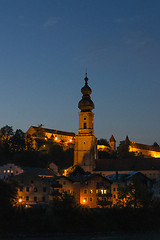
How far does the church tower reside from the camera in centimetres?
9144

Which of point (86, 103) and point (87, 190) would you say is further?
point (86, 103)

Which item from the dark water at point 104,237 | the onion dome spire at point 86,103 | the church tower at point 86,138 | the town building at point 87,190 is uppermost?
the onion dome spire at point 86,103

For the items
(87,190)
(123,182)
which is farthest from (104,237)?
(123,182)

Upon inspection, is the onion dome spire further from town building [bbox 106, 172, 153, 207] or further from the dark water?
the dark water

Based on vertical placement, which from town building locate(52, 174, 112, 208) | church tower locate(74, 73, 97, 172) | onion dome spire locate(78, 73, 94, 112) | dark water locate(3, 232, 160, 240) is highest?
onion dome spire locate(78, 73, 94, 112)

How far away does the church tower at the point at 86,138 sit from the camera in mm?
91438

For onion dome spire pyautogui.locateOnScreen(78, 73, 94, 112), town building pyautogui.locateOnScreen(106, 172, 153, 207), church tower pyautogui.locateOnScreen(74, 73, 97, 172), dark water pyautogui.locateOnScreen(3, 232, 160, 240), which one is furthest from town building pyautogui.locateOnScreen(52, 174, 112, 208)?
onion dome spire pyautogui.locateOnScreen(78, 73, 94, 112)

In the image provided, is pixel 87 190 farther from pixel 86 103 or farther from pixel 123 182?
pixel 86 103

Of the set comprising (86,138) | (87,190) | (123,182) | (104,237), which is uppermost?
(86,138)

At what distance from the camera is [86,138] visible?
93.2 metres

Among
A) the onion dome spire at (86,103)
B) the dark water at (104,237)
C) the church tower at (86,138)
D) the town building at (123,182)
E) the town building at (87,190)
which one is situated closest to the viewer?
the dark water at (104,237)

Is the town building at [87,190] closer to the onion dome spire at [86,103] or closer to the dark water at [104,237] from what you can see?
the dark water at [104,237]

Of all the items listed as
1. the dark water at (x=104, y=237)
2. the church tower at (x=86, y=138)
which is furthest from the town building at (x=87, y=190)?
the church tower at (x=86, y=138)

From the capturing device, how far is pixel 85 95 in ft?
326
